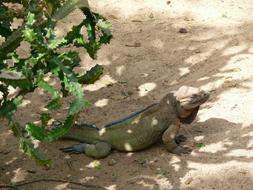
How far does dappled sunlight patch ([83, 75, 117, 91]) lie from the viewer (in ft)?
23.6

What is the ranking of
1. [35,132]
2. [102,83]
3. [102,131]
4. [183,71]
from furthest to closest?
[183,71]
[102,83]
[102,131]
[35,132]

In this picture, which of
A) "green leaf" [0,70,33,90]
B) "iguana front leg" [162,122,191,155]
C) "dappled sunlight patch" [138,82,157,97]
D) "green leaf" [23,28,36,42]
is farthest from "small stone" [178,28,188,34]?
"green leaf" [23,28,36,42]

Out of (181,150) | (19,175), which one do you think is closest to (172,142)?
(181,150)

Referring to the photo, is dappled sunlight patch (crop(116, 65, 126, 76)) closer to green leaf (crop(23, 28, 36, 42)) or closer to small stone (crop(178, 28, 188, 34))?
small stone (crop(178, 28, 188, 34))

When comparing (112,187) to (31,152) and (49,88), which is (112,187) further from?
(49,88)

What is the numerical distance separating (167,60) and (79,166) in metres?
2.59

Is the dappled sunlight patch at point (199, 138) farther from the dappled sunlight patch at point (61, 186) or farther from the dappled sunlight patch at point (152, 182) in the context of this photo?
the dappled sunlight patch at point (61, 186)

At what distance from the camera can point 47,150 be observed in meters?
5.94

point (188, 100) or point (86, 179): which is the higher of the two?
point (188, 100)

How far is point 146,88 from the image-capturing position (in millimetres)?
7133

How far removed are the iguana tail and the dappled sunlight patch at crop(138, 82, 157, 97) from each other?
1.19m

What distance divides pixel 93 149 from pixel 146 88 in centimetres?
163

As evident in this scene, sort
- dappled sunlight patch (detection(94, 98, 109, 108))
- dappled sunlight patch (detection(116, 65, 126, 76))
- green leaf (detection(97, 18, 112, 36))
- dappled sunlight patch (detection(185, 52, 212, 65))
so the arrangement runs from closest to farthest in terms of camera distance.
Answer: green leaf (detection(97, 18, 112, 36)) < dappled sunlight patch (detection(94, 98, 109, 108)) < dappled sunlight patch (detection(116, 65, 126, 76)) < dappled sunlight patch (detection(185, 52, 212, 65))

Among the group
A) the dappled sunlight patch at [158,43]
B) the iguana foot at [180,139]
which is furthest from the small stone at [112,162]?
the dappled sunlight patch at [158,43]
